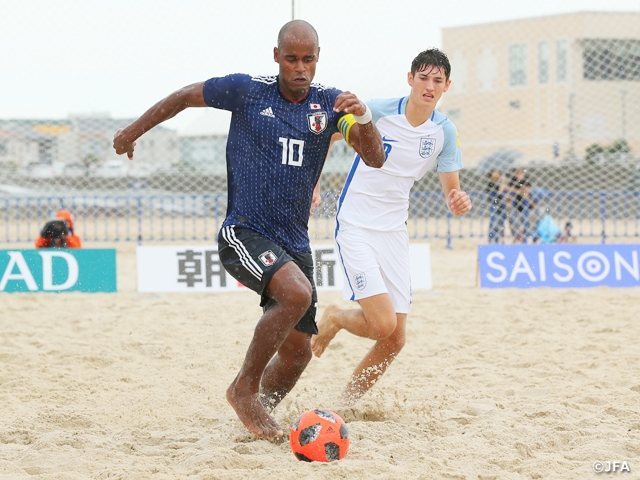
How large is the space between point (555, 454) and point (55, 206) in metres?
16.6

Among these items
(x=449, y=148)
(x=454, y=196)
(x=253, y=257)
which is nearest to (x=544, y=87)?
(x=449, y=148)

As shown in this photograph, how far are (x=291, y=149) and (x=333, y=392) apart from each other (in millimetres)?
1987

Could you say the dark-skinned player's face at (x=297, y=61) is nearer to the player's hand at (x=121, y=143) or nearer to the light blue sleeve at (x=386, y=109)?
the player's hand at (x=121, y=143)

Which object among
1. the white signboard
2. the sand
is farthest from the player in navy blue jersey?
the white signboard

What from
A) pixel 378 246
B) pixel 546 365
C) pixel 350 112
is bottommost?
pixel 546 365

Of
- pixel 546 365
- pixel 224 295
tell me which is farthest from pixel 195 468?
pixel 224 295

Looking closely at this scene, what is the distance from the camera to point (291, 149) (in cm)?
356

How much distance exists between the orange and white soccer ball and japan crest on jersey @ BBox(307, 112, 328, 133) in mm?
1287

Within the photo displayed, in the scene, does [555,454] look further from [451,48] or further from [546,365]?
[451,48]

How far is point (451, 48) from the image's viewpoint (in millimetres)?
30203

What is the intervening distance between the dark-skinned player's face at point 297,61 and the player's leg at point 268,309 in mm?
701

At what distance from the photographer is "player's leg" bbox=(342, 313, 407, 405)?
4.41 metres

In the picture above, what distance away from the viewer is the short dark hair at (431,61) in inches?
170

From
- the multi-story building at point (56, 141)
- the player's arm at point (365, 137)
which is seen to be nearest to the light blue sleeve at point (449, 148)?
the player's arm at point (365, 137)
